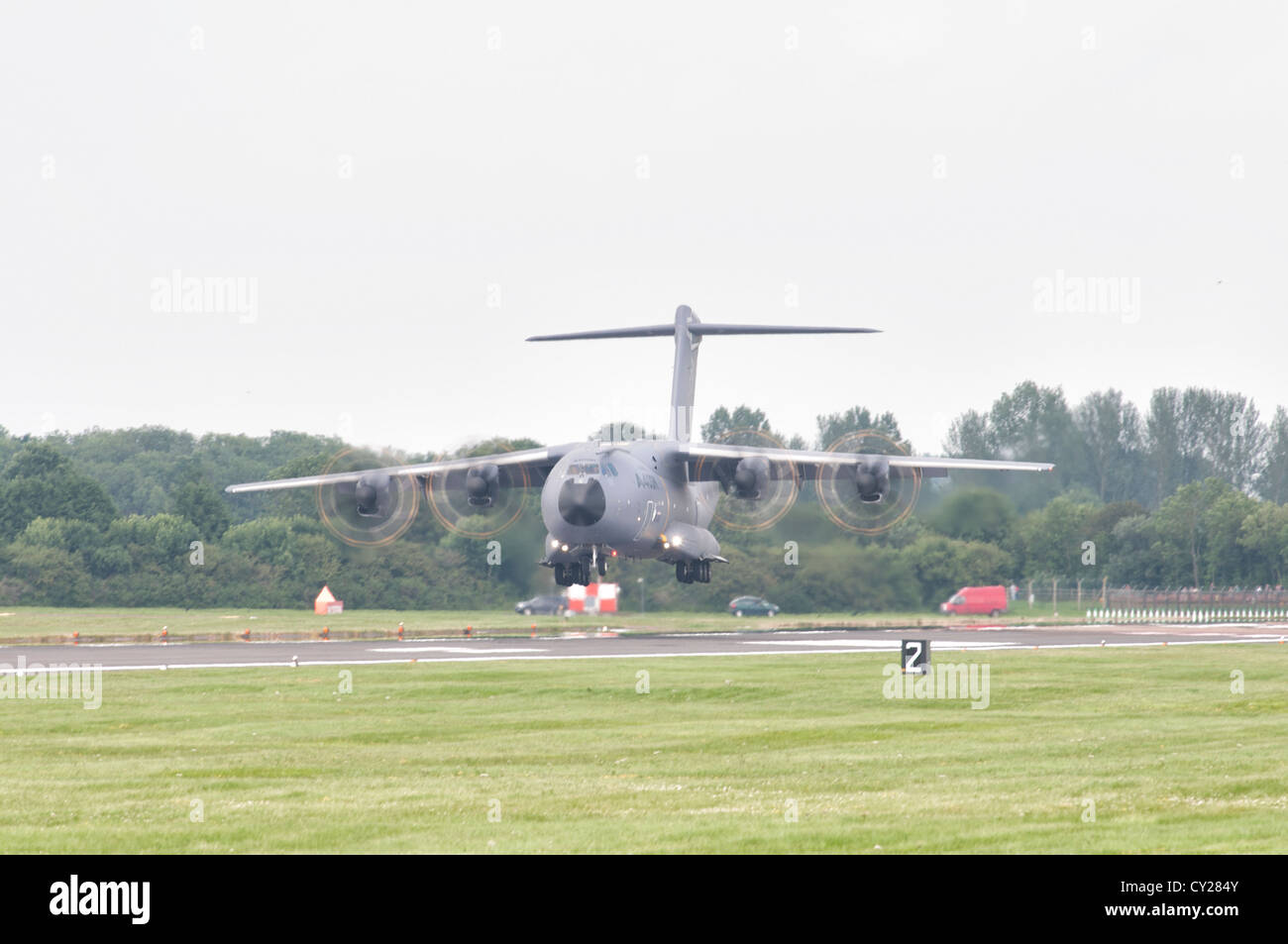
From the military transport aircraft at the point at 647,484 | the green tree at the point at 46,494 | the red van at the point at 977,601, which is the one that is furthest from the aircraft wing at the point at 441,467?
the green tree at the point at 46,494

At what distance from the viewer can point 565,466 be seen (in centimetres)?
5319

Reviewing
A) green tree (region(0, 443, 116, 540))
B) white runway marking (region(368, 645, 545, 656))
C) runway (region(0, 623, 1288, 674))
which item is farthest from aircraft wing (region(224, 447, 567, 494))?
green tree (region(0, 443, 116, 540))

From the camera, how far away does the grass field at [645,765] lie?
47.1 ft

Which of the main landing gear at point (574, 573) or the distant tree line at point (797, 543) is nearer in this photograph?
the main landing gear at point (574, 573)

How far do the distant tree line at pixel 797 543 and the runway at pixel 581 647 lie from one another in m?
6.42

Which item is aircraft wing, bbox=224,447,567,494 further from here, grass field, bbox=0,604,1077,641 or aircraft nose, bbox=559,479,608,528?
aircraft nose, bbox=559,479,608,528

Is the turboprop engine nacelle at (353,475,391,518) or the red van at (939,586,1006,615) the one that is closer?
the turboprop engine nacelle at (353,475,391,518)

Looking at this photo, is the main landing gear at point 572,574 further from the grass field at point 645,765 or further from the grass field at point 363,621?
the grass field at point 645,765

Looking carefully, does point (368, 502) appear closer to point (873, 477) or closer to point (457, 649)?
point (457, 649)

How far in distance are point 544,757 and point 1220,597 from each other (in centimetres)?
6568

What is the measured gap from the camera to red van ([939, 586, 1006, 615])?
2731 inches

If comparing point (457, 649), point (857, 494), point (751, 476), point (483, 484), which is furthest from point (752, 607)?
point (457, 649)

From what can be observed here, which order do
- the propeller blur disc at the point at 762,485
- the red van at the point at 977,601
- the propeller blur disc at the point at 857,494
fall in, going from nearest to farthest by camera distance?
the propeller blur disc at the point at 857,494 < the propeller blur disc at the point at 762,485 < the red van at the point at 977,601

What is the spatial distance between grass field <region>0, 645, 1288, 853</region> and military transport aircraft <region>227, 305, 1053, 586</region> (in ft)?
60.3
